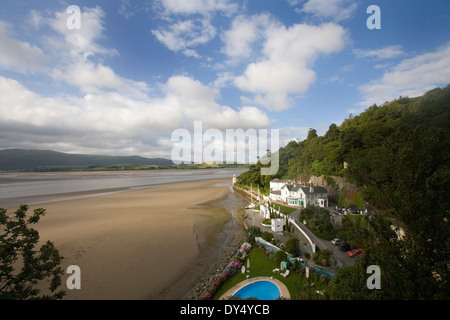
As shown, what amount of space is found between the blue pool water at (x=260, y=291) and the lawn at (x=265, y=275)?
804 mm

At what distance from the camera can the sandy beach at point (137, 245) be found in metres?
12.2

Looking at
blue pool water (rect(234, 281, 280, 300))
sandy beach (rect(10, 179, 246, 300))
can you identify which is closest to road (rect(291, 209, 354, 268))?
blue pool water (rect(234, 281, 280, 300))

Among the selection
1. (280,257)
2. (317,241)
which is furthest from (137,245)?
(317,241)

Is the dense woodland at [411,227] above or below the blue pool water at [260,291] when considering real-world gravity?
above

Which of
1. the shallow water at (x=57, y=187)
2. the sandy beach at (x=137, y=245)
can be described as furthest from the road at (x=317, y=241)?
the shallow water at (x=57, y=187)

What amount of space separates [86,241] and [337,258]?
2185 centimetres

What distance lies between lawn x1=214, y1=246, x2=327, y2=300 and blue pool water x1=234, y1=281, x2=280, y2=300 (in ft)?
2.64

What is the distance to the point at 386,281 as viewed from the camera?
6.54 m

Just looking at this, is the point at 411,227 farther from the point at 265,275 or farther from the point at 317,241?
the point at 317,241

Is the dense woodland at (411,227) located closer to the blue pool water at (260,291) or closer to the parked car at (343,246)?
the blue pool water at (260,291)

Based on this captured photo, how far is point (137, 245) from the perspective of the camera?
17.4 meters

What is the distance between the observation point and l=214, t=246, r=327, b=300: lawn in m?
11.0

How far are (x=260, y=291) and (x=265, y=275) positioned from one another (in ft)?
5.38
